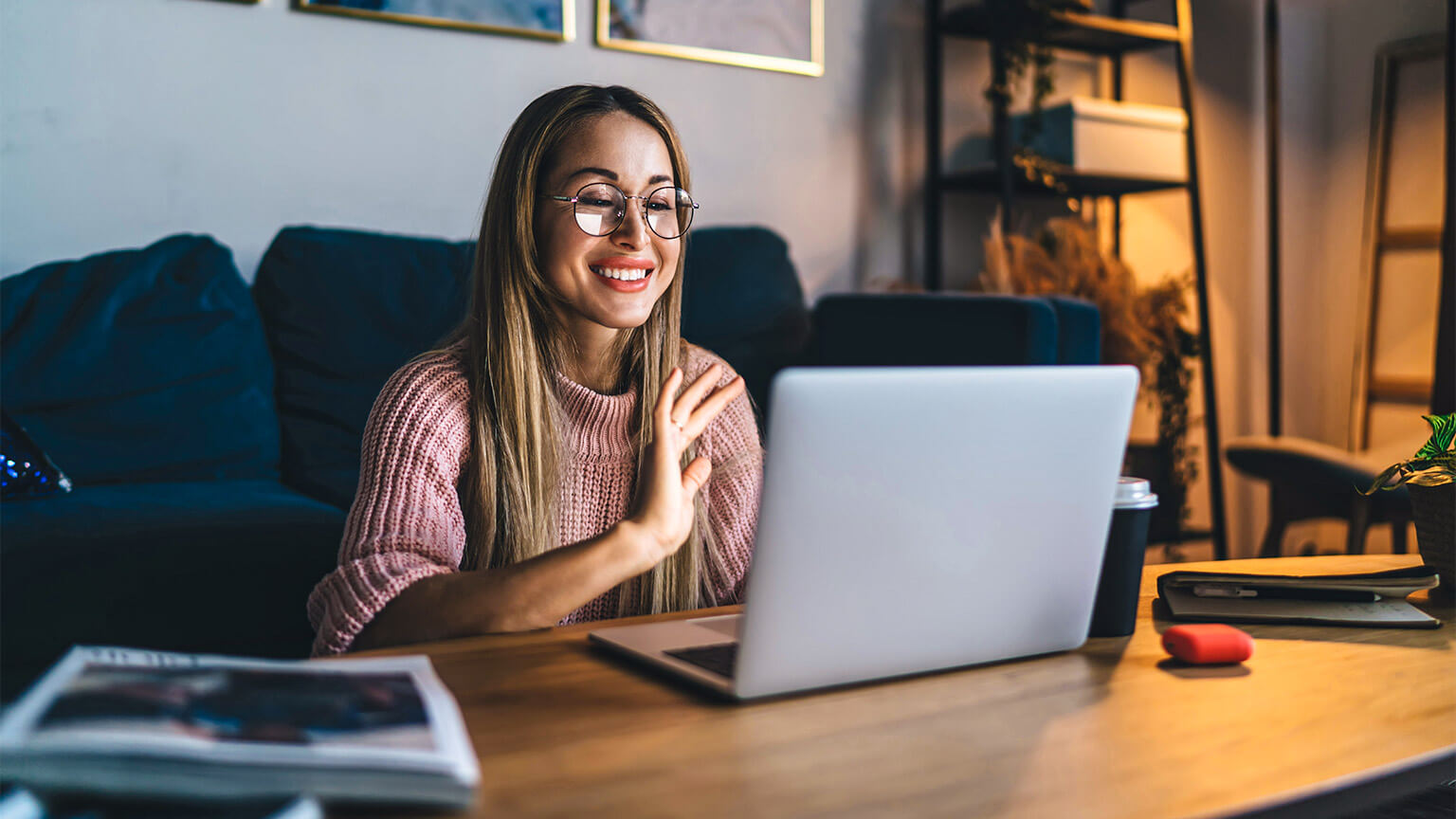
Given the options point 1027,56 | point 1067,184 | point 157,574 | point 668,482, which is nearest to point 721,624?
point 668,482

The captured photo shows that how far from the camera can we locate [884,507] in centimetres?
69

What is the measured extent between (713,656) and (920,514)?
7.7 inches

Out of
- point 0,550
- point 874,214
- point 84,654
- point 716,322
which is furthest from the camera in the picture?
point 874,214

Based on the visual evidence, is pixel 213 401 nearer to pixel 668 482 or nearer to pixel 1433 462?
pixel 668 482

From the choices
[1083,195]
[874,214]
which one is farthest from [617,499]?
[1083,195]

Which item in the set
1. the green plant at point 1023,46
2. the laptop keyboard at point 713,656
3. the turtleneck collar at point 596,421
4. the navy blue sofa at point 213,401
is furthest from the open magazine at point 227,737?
the green plant at point 1023,46

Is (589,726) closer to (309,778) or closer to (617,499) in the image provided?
(309,778)

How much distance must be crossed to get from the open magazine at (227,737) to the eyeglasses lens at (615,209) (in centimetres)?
72

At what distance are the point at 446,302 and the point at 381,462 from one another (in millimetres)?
1184

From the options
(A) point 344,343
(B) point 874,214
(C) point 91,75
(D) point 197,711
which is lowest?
(D) point 197,711

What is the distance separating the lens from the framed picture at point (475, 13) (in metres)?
2.39

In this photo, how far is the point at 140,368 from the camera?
1959 millimetres

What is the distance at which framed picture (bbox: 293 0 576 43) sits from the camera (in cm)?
239

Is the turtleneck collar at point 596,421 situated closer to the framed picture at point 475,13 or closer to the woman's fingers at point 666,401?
the woman's fingers at point 666,401
